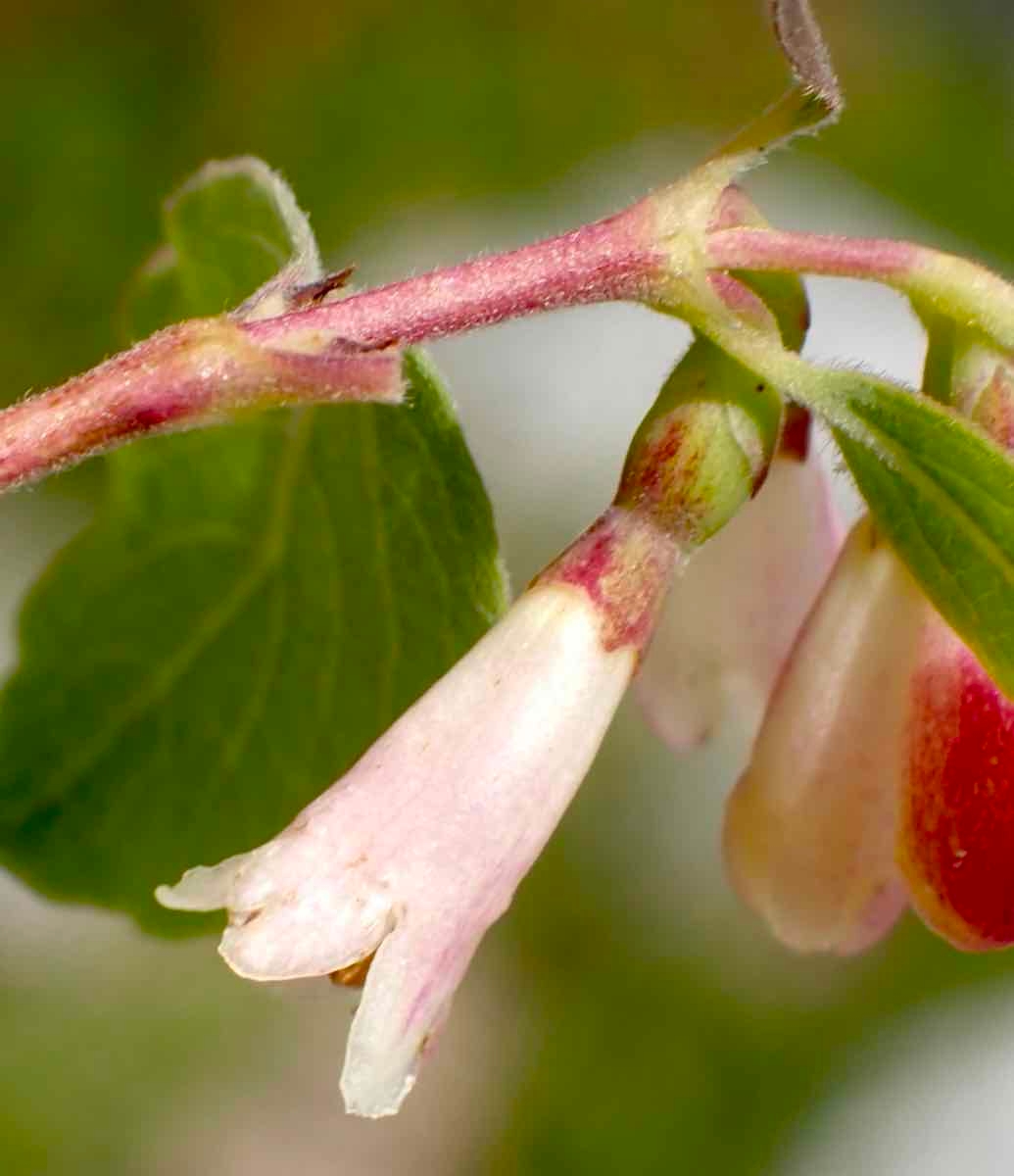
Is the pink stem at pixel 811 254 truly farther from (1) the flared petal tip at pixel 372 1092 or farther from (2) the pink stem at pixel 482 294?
(1) the flared petal tip at pixel 372 1092

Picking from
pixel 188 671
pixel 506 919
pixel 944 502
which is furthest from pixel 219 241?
pixel 506 919

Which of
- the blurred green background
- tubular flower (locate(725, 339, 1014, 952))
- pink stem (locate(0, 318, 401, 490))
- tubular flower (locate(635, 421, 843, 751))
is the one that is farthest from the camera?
the blurred green background

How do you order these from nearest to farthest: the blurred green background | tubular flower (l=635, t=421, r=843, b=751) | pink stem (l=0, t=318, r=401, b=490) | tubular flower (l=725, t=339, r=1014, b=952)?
pink stem (l=0, t=318, r=401, b=490) < tubular flower (l=725, t=339, r=1014, b=952) < tubular flower (l=635, t=421, r=843, b=751) < the blurred green background


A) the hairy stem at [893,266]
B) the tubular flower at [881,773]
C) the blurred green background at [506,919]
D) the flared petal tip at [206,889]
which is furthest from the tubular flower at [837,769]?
the blurred green background at [506,919]

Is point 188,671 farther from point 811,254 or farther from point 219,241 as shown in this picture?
point 811,254

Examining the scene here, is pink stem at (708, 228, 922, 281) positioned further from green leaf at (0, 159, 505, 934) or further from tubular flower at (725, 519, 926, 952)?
green leaf at (0, 159, 505, 934)

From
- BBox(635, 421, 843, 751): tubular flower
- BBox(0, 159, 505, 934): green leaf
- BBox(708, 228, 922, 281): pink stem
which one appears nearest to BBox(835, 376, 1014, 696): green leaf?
BBox(708, 228, 922, 281): pink stem

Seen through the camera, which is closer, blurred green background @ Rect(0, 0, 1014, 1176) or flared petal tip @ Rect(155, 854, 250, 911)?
flared petal tip @ Rect(155, 854, 250, 911)

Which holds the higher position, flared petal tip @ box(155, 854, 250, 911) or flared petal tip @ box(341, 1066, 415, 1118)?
flared petal tip @ box(155, 854, 250, 911)
